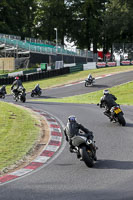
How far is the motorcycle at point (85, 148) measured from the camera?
33.1 ft

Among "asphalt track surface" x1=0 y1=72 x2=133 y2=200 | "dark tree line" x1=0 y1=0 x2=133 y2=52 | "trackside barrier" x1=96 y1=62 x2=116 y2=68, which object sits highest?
"dark tree line" x1=0 y1=0 x2=133 y2=52

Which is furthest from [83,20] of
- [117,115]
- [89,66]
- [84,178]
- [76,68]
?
[84,178]

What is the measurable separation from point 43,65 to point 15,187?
4686cm

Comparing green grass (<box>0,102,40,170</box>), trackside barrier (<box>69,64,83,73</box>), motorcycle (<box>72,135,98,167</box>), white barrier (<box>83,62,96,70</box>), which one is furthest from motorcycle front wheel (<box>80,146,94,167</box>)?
white barrier (<box>83,62,96,70</box>)

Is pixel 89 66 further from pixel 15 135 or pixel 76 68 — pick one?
pixel 15 135

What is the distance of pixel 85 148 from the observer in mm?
10266

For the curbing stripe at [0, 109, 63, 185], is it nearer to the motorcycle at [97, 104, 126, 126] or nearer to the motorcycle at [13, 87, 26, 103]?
the motorcycle at [97, 104, 126, 126]

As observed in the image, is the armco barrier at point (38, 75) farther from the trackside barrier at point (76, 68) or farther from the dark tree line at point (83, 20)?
the dark tree line at point (83, 20)

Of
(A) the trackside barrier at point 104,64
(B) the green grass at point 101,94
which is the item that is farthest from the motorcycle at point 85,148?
(A) the trackside barrier at point 104,64

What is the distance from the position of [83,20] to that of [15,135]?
73140mm

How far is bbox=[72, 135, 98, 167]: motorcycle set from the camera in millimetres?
10078

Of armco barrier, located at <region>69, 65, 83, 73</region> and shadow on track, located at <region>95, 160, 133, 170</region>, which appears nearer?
shadow on track, located at <region>95, 160, 133, 170</region>

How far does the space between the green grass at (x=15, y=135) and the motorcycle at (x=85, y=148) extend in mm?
1861

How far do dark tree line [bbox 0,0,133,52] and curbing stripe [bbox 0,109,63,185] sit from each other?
64.4 m
